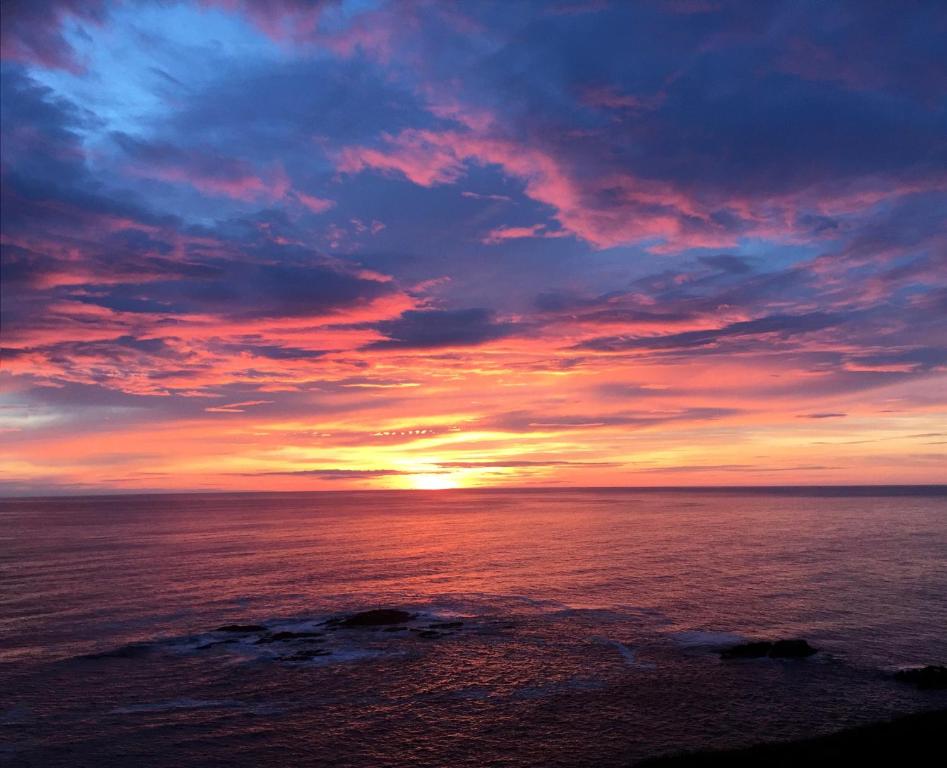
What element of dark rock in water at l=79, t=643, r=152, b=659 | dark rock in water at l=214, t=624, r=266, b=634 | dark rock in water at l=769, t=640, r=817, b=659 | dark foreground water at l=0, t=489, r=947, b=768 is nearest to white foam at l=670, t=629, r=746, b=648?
dark foreground water at l=0, t=489, r=947, b=768

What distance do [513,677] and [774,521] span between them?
13372cm

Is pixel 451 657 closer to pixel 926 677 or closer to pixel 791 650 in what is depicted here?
pixel 791 650

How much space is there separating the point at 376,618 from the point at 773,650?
2865cm

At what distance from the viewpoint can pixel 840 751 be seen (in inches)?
980

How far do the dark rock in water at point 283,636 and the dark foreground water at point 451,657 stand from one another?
0.49 meters

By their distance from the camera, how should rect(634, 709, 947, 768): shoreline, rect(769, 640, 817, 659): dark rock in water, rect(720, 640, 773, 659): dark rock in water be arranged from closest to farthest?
rect(634, 709, 947, 768): shoreline → rect(769, 640, 817, 659): dark rock in water → rect(720, 640, 773, 659): dark rock in water

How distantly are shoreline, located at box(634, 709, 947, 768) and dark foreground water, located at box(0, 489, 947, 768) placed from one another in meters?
2.13

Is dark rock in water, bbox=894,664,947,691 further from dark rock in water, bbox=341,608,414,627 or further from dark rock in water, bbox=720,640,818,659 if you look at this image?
dark rock in water, bbox=341,608,414,627

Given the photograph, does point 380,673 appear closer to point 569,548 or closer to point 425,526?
point 569,548

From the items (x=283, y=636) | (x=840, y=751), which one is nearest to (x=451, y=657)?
(x=283, y=636)

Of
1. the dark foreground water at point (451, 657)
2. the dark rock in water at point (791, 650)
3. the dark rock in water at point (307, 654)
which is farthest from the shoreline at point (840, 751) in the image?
the dark rock in water at point (307, 654)

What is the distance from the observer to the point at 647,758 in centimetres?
2692

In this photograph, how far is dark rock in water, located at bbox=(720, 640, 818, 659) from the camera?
40844 mm

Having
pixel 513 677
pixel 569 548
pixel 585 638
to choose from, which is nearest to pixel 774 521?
pixel 569 548
